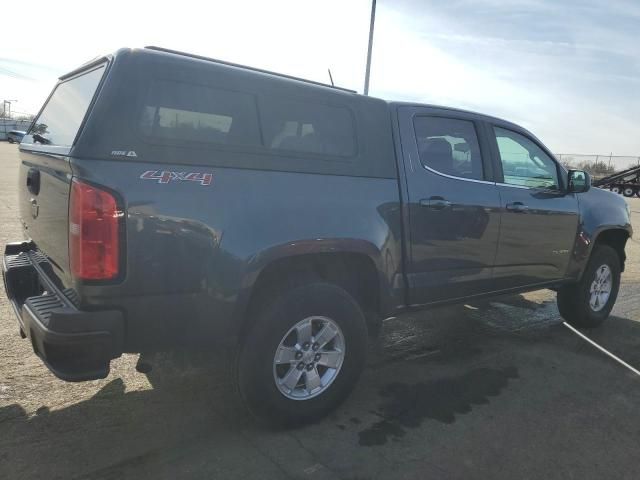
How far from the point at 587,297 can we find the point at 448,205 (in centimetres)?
261

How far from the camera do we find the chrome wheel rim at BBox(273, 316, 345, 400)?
2.99 meters

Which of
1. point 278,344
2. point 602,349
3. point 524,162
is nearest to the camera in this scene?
point 278,344

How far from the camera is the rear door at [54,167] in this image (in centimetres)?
256

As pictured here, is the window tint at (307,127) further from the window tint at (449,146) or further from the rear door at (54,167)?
the rear door at (54,167)

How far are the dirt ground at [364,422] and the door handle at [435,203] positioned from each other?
1303mm

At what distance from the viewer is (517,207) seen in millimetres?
4188

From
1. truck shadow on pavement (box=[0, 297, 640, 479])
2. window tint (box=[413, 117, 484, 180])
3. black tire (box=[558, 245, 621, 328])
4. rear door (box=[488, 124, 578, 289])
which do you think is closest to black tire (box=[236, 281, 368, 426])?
truck shadow on pavement (box=[0, 297, 640, 479])

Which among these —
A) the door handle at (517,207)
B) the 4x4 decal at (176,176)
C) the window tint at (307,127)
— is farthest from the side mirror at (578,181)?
the 4x4 decal at (176,176)

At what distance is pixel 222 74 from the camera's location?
2.70 m

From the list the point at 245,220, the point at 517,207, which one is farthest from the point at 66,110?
the point at 517,207

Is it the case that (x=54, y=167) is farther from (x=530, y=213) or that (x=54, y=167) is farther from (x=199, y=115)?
(x=530, y=213)

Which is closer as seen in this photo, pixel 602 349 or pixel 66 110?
pixel 66 110

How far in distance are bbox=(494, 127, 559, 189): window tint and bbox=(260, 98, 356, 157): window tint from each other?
5.42 feet

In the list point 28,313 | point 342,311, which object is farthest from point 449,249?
point 28,313
